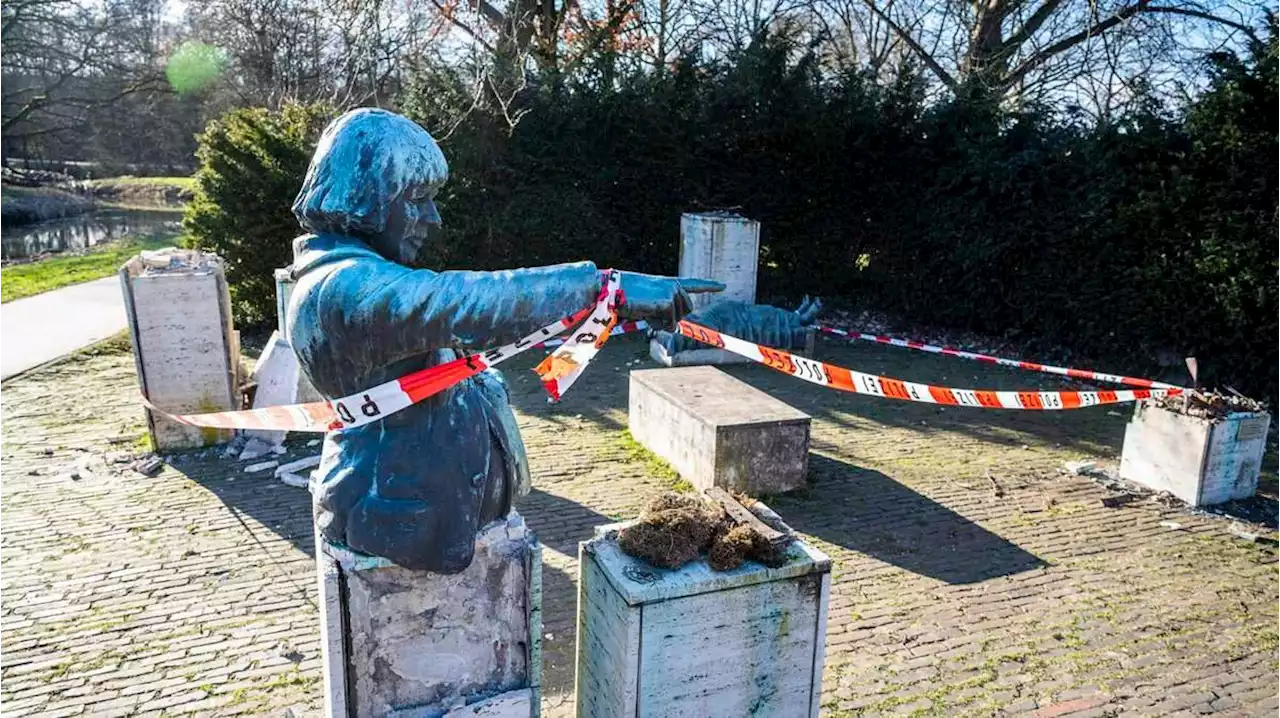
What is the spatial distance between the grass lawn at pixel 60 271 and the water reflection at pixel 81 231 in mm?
2710

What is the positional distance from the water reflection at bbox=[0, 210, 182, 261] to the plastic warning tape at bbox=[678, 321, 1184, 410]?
23.0 metres

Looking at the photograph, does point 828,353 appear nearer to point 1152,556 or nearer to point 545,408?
point 545,408

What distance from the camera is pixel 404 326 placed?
6.36 feet

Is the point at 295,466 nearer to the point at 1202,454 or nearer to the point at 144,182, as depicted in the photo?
the point at 1202,454

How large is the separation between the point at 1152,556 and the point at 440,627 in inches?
220

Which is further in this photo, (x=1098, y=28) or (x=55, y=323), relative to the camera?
(x=1098, y=28)

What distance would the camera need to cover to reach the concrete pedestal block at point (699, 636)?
11.2ft

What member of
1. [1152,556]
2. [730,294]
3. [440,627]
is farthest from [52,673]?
[730,294]

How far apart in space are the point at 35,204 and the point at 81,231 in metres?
4.54

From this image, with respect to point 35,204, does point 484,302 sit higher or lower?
higher

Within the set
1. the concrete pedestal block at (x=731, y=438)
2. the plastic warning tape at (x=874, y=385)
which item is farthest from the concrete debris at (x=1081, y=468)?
the concrete pedestal block at (x=731, y=438)

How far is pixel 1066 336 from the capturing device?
11859 millimetres

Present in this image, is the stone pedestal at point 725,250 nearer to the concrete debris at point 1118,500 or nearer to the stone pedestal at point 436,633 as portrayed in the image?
the concrete debris at point 1118,500

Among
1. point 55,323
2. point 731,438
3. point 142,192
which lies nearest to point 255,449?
point 731,438
